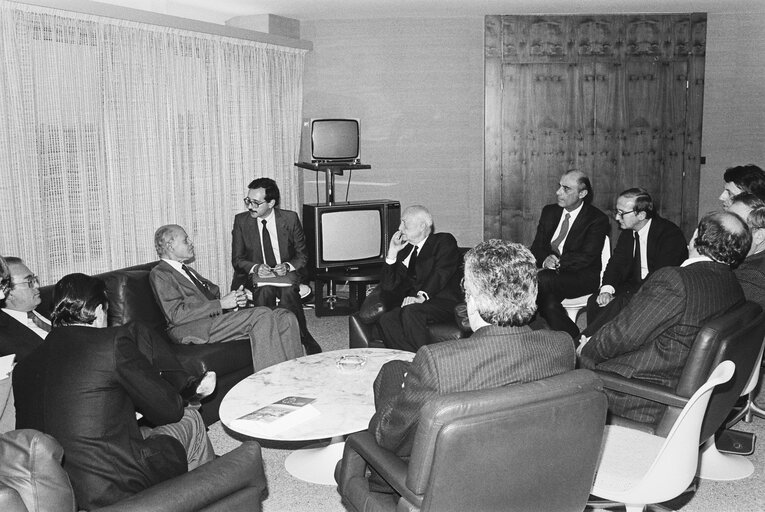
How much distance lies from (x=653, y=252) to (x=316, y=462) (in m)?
2.93

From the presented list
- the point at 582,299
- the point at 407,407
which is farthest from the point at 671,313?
the point at 582,299

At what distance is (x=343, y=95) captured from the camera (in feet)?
26.3

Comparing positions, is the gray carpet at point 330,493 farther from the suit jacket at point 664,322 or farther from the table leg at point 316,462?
the suit jacket at point 664,322

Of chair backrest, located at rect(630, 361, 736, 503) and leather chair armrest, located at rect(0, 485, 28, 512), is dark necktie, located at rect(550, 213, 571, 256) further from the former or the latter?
leather chair armrest, located at rect(0, 485, 28, 512)

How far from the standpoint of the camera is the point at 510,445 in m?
2.24

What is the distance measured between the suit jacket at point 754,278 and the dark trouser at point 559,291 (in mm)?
1668

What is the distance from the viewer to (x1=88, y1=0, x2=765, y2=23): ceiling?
689 cm

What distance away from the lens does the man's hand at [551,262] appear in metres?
5.84

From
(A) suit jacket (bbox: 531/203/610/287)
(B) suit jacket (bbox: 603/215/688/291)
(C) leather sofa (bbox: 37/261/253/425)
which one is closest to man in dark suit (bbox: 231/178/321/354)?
(C) leather sofa (bbox: 37/261/253/425)

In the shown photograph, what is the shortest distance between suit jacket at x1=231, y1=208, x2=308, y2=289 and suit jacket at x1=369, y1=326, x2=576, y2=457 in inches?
147

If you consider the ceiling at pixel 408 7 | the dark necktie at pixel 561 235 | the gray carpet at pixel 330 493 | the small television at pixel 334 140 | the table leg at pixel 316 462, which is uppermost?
the ceiling at pixel 408 7

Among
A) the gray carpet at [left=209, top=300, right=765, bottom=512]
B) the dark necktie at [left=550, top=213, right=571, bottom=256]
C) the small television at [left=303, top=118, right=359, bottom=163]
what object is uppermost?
the small television at [left=303, top=118, right=359, bottom=163]

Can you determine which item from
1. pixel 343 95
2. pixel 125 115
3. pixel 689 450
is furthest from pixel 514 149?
pixel 689 450

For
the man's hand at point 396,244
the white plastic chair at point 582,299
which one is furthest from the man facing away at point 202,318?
the white plastic chair at point 582,299
